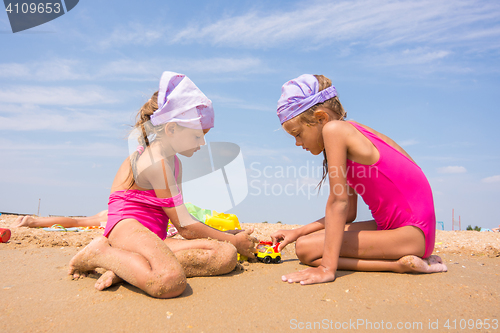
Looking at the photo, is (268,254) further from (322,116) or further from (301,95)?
(301,95)

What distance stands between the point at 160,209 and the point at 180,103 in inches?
45.0

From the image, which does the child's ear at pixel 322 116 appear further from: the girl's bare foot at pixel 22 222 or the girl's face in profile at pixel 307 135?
the girl's bare foot at pixel 22 222

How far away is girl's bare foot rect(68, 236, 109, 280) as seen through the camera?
2947 mm

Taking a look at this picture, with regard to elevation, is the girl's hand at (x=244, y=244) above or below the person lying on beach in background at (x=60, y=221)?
above

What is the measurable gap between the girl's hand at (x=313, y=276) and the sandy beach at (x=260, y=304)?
0.21 ft

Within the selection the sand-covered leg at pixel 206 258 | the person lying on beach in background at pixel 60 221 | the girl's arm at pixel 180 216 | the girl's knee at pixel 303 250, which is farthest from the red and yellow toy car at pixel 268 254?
the person lying on beach in background at pixel 60 221

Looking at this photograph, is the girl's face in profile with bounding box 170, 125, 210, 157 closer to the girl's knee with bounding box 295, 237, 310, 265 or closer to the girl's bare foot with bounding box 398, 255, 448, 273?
the girl's knee with bounding box 295, 237, 310, 265

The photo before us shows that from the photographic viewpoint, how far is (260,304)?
7.66 ft

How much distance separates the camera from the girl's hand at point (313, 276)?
274cm

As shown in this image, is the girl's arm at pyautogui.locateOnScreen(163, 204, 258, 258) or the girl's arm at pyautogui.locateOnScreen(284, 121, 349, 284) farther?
the girl's arm at pyautogui.locateOnScreen(163, 204, 258, 258)

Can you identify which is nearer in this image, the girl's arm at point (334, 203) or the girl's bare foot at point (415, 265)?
the girl's arm at point (334, 203)

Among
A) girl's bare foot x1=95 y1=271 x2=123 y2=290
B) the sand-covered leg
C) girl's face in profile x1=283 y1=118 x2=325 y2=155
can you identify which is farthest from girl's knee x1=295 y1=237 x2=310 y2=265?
girl's bare foot x1=95 y1=271 x2=123 y2=290

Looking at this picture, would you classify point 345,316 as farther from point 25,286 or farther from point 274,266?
point 25,286

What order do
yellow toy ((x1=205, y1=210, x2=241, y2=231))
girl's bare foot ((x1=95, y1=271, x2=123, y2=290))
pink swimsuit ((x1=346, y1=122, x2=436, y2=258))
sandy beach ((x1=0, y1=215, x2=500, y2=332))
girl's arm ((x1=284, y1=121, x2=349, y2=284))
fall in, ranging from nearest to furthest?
sandy beach ((x1=0, y1=215, x2=500, y2=332)) < girl's bare foot ((x1=95, y1=271, x2=123, y2=290)) < girl's arm ((x1=284, y1=121, x2=349, y2=284)) < pink swimsuit ((x1=346, y1=122, x2=436, y2=258)) < yellow toy ((x1=205, y1=210, x2=241, y2=231))
